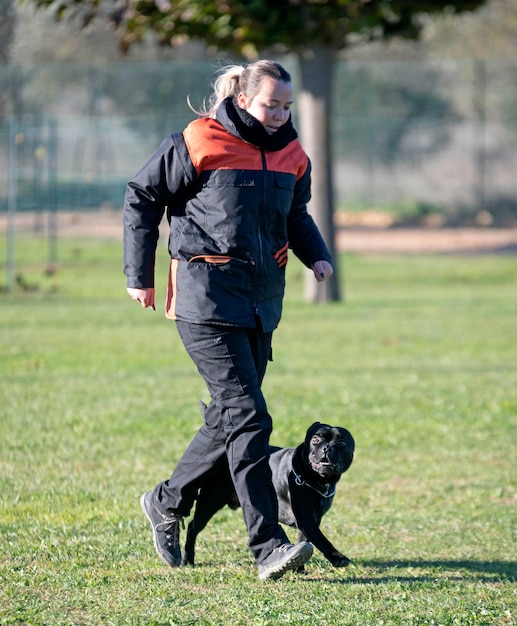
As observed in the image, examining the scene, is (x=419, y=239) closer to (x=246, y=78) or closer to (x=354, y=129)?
(x=354, y=129)

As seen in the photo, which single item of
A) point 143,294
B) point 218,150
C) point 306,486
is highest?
point 218,150

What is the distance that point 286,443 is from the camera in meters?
6.95

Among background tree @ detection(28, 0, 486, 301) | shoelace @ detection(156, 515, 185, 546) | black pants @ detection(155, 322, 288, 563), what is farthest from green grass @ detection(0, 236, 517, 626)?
background tree @ detection(28, 0, 486, 301)

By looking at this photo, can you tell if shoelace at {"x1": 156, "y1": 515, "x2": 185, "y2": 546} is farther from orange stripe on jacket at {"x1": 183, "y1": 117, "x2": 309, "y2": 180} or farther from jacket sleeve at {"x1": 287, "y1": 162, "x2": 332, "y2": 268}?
orange stripe on jacket at {"x1": 183, "y1": 117, "x2": 309, "y2": 180}

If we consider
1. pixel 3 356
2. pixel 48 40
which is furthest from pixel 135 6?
pixel 48 40

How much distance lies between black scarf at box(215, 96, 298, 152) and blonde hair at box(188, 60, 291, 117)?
73 millimetres

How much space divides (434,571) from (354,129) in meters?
18.5

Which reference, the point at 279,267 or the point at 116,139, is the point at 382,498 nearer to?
the point at 279,267

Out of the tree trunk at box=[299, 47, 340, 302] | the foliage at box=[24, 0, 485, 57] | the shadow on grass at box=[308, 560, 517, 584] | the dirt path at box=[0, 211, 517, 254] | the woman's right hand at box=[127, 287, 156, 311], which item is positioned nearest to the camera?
the woman's right hand at box=[127, 287, 156, 311]

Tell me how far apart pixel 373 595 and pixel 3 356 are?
6.51m

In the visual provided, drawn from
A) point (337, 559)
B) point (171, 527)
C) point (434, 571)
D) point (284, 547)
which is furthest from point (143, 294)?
point (434, 571)

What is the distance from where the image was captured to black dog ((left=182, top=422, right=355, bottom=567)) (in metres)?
4.29

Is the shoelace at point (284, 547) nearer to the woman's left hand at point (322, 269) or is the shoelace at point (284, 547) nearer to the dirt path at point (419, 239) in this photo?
the woman's left hand at point (322, 269)

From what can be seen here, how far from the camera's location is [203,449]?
4383 mm
